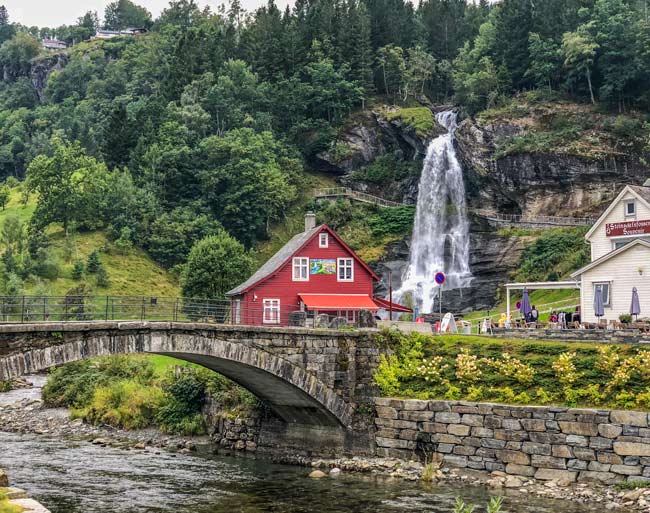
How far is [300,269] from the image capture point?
55.8 meters

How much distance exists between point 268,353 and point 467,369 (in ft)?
27.3

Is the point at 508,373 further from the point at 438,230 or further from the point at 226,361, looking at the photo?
the point at 438,230

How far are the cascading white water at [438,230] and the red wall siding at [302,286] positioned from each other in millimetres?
20890

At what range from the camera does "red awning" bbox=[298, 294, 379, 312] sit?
178 feet

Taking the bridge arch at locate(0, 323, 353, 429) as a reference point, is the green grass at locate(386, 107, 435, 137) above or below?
above

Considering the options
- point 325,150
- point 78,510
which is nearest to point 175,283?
point 325,150

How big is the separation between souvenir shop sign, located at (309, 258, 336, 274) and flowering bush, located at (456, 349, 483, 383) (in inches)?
796

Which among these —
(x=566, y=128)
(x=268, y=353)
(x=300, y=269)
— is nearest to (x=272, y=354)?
(x=268, y=353)

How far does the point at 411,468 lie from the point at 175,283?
54463 mm

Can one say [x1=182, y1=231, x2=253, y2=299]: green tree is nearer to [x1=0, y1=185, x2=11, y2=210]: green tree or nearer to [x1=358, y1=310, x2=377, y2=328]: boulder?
[x1=358, y1=310, x2=377, y2=328]: boulder

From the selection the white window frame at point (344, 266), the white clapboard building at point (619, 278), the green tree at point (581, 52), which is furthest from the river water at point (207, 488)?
the green tree at point (581, 52)

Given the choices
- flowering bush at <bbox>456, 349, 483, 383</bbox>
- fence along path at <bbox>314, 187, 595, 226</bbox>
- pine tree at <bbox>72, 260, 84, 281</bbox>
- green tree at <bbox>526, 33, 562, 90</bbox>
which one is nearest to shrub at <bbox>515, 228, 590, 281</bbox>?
fence along path at <bbox>314, 187, 595, 226</bbox>

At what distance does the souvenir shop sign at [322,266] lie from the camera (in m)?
56.3

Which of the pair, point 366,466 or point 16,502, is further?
point 366,466
